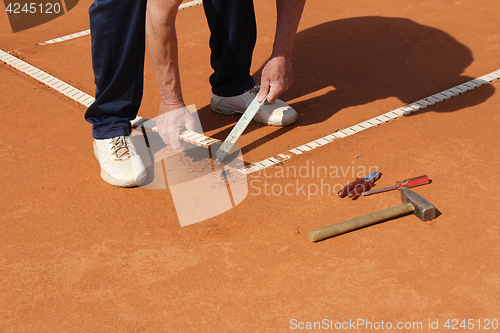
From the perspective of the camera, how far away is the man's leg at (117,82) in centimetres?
250

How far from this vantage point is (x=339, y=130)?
3.07m

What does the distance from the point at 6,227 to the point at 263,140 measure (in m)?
1.61

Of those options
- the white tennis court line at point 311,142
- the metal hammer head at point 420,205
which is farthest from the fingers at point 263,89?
the metal hammer head at point 420,205

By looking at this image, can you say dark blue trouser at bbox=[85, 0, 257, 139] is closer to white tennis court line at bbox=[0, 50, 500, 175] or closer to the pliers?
white tennis court line at bbox=[0, 50, 500, 175]

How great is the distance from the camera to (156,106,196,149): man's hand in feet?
9.09

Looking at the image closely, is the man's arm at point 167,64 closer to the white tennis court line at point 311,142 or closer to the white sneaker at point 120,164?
the white tennis court line at point 311,142

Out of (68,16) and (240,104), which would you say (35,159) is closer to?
(240,104)

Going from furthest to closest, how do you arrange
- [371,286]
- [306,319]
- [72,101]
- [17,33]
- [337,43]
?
[17,33] → [337,43] → [72,101] → [371,286] → [306,319]

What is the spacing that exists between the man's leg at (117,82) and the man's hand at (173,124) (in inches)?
7.3

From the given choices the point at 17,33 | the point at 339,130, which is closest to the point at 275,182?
the point at 339,130

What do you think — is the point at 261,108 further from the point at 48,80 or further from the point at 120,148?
the point at 48,80

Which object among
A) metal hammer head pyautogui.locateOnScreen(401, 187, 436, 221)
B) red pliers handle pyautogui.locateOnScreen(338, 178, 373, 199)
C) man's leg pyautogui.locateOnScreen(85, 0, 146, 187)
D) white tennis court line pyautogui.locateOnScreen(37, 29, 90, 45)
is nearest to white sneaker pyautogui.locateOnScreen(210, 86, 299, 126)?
man's leg pyautogui.locateOnScreen(85, 0, 146, 187)

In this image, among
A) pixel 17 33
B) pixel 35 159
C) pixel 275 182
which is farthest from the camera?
pixel 17 33

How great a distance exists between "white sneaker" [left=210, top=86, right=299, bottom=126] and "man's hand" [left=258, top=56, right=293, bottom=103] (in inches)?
17.3
